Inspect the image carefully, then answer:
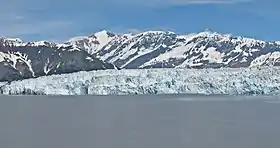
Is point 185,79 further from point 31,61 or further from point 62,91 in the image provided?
point 31,61

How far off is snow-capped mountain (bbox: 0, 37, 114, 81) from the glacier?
52617 millimetres

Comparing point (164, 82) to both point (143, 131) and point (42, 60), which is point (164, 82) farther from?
point (42, 60)

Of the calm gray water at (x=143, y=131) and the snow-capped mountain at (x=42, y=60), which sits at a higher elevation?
the snow-capped mountain at (x=42, y=60)

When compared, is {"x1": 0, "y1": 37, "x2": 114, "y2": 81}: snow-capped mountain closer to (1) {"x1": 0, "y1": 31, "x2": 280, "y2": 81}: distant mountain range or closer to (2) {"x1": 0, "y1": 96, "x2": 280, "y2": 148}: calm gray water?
(1) {"x1": 0, "y1": 31, "x2": 280, "y2": 81}: distant mountain range

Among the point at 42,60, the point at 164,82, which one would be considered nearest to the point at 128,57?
the point at 42,60

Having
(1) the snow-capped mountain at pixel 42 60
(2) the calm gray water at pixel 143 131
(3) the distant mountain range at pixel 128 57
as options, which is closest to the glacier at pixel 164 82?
(2) the calm gray water at pixel 143 131

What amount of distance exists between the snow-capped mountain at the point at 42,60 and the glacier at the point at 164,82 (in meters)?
52.6

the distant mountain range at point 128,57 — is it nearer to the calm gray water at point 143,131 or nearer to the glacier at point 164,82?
the glacier at point 164,82

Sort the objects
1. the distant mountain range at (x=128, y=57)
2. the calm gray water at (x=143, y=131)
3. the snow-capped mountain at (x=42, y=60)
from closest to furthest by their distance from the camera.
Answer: the calm gray water at (x=143, y=131) < the snow-capped mountain at (x=42, y=60) < the distant mountain range at (x=128, y=57)

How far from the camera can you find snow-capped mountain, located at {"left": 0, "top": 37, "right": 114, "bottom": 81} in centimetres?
9706

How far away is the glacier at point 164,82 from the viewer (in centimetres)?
3491

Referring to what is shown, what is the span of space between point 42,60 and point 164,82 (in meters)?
72.9

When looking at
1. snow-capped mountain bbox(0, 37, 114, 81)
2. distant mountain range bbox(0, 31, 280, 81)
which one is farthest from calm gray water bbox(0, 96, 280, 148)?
snow-capped mountain bbox(0, 37, 114, 81)

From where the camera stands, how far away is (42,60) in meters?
107
